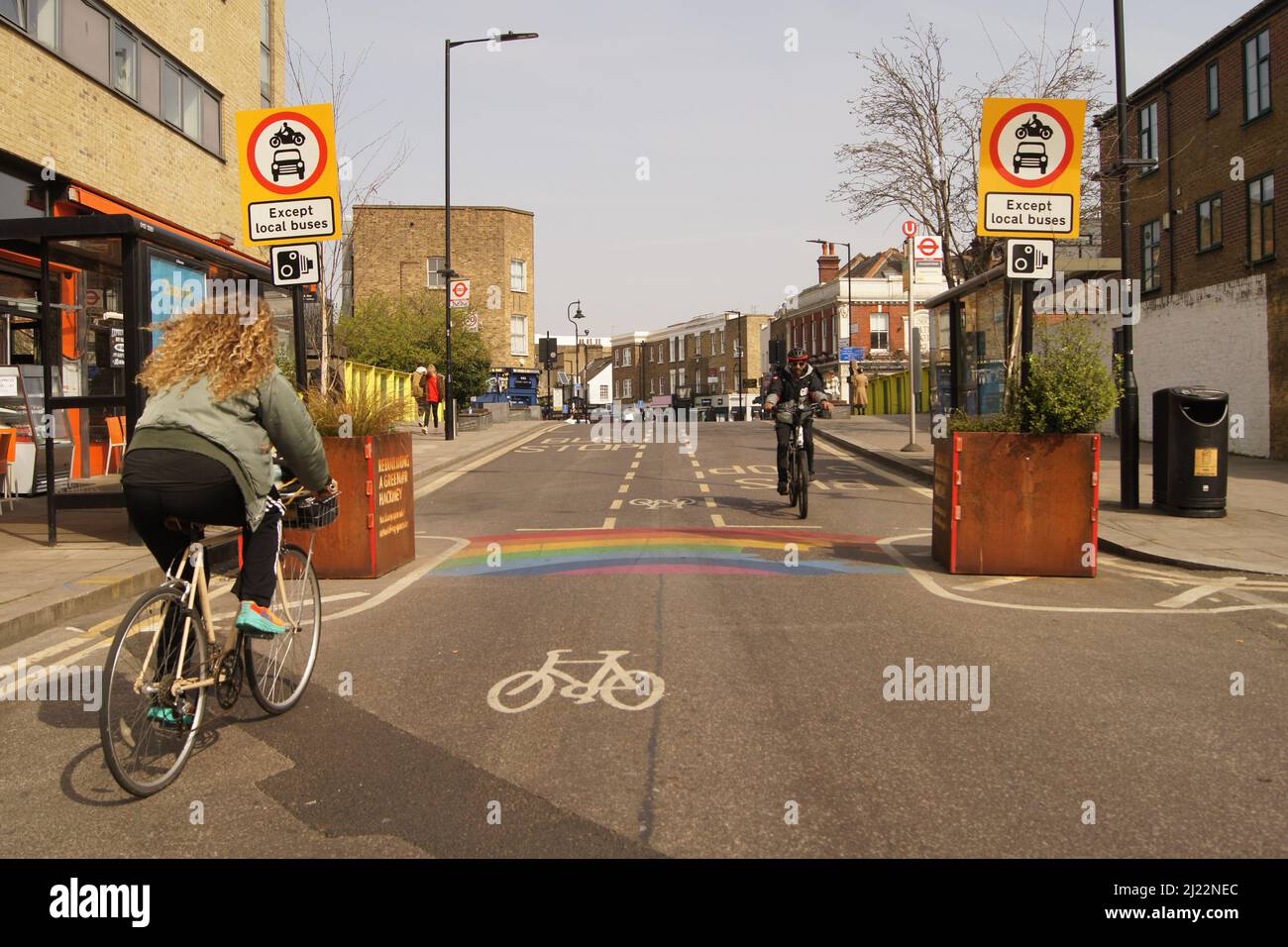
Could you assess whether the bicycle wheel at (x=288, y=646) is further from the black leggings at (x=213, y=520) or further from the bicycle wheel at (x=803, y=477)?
the bicycle wheel at (x=803, y=477)

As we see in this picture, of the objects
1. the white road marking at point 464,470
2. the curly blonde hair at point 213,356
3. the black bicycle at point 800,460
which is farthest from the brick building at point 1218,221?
the curly blonde hair at point 213,356

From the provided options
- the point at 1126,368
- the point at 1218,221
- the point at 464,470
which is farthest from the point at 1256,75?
the point at 464,470

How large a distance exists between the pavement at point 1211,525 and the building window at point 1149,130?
13.1m

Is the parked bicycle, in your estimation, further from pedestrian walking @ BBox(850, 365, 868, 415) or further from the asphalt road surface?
pedestrian walking @ BBox(850, 365, 868, 415)

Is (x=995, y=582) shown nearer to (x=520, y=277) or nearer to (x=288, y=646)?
(x=288, y=646)

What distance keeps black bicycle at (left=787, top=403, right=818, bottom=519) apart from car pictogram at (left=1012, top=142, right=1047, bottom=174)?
3.82m

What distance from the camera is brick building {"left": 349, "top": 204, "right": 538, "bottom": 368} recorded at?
5059 centimetres

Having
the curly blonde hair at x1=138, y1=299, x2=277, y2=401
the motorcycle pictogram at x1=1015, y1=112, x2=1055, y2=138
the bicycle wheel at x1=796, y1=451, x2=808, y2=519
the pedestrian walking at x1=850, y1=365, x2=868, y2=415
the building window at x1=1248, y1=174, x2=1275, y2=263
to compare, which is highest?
the building window at x1=1248, y1=174, x2=1275, y2=263

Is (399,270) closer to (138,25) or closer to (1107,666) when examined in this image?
(138,25)

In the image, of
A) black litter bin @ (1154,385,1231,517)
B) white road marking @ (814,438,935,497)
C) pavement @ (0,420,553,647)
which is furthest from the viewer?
white road marking @ (814,438,935,497)

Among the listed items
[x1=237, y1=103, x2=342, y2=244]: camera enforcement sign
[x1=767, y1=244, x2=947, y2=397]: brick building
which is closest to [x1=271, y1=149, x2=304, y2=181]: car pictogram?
[x1=237, y1=103, x2=342, y2=244]: camera enforcement sign

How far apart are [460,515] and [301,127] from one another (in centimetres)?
556

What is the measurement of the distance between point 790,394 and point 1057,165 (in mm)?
4175

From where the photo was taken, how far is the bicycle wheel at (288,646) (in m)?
4.79
